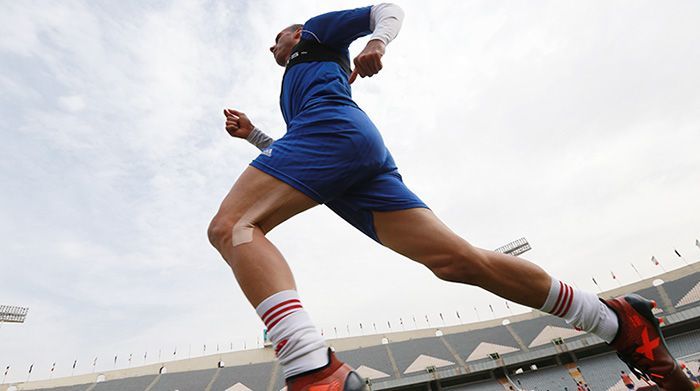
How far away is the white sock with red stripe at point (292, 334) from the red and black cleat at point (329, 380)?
2 centimetres

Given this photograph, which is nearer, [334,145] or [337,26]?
[334,145]

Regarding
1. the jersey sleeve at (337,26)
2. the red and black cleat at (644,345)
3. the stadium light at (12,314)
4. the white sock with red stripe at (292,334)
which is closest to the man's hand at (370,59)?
the jersey sleeve at (337,26)

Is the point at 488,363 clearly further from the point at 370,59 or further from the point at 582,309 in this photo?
the point at 370,59

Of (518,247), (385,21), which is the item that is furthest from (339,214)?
(518,247)

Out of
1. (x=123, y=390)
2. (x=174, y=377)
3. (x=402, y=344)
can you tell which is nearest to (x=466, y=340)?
(x=402, y=344)

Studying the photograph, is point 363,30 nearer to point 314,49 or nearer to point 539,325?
point 314,49

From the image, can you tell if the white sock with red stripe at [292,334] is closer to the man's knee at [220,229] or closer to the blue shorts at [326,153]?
the man's knee at [220,229]

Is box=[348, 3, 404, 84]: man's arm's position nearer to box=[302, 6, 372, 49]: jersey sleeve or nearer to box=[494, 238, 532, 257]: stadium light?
box=[302, 6, 372, 49]: jersey sleeve

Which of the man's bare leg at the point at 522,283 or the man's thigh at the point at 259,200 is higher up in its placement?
the man's thigh at the point at 259,200

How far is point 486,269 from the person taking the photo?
5.58ft

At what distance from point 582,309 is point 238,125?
209 cm

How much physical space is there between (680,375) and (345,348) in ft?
120

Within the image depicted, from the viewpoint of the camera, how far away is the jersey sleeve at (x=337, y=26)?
1925 mm

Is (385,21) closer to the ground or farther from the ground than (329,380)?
farther from the ground
